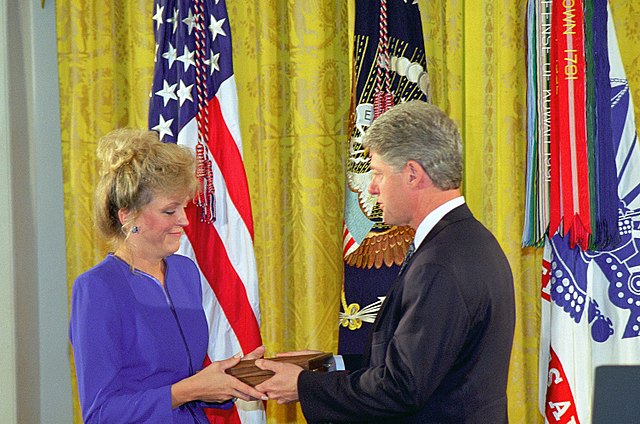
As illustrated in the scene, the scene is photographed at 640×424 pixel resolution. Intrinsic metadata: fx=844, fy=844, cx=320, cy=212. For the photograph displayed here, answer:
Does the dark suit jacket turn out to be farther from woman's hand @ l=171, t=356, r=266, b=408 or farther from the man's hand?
woman's hand @ l=171, t=356, r=266, b=408

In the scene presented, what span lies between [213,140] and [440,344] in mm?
1595

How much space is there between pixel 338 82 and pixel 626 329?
5.05ft

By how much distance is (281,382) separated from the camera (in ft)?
7.61

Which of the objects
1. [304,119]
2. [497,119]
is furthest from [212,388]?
[497,119]

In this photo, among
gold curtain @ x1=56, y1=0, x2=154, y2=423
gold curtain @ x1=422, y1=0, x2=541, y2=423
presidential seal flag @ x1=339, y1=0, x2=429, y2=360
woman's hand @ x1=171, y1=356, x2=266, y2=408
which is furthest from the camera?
gold curtain @ x1=56, y1=0, x2=154, y2=423

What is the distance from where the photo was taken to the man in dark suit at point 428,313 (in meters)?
2.03

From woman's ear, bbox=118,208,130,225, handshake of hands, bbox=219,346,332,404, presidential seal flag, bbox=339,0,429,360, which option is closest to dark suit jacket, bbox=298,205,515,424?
handshake of hands, bbox=219,346,332,404

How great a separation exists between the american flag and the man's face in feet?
3.81

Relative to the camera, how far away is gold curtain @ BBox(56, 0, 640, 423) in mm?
3359

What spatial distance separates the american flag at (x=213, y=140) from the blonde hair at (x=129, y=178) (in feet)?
2.81

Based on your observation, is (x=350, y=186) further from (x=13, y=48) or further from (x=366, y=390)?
(x=13, y=48)

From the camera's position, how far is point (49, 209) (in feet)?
12.4

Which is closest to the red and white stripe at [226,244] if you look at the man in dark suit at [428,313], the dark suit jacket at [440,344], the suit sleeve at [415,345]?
the man in dark suit at [428,313]

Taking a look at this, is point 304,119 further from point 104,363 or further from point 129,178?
point 104,363
